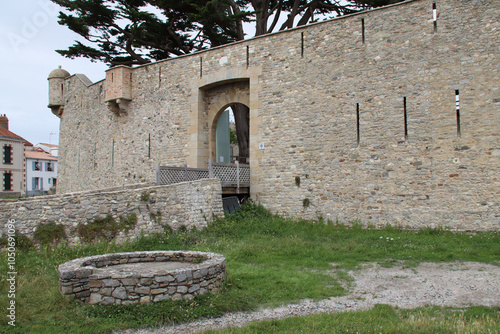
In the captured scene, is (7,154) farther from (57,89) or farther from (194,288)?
(194,288)

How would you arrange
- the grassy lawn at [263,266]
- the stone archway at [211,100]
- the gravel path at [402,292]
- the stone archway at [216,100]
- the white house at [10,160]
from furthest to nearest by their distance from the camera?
the white house at [10,160] < the stone archway at [216,100] < the stone archway at [211,100] < the gravel path at [402,292] < the grassy lawn at [263,266]

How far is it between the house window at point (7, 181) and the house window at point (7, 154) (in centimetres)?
90

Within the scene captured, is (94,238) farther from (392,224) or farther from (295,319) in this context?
(392,224)

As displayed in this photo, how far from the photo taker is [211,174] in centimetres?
1124

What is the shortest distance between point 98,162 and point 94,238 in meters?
9.76

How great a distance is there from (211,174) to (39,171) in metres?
33.9

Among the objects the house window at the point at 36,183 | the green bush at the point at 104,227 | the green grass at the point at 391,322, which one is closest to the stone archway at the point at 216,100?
the green bush at the point at 104,227

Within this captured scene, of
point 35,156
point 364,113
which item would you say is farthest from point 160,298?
point 35,156

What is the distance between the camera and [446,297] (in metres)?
5.31

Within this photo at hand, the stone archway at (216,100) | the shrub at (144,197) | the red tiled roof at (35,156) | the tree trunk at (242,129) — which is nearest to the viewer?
the shrub at (144,197)

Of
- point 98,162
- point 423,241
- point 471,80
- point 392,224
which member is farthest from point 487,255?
point 98,162

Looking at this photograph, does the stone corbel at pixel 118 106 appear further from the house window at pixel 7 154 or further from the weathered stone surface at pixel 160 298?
the house window at pixel 7 154

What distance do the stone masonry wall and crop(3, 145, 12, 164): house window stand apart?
24443 mm

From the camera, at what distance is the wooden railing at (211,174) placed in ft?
34.5
